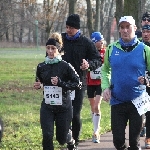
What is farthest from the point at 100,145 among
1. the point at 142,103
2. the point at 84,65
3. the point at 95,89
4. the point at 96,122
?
the point at 142,103

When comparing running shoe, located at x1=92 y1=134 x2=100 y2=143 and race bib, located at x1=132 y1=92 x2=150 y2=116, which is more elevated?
race bib, located at x1=132 y1=92 x2=150 y2=116

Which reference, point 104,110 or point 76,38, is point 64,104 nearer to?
point 76,38

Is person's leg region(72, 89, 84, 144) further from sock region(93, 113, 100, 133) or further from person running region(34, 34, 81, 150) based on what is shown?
sock region(93, 113, 100, 133)

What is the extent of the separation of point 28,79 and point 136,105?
16726mm

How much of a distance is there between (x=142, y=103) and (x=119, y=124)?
0.40m

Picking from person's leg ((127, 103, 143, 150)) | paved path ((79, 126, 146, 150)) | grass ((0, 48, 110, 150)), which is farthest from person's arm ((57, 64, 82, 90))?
paved path ((79, 126, 146, 150))

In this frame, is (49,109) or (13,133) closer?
(49,109)

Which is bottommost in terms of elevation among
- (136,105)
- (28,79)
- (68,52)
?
(28,79)

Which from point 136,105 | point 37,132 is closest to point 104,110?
point 37,132

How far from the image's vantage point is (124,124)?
598cm

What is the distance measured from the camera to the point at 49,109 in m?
6.69

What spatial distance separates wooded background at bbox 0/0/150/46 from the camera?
16609 millimetres

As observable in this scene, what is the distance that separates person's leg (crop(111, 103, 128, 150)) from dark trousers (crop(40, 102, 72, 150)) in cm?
98

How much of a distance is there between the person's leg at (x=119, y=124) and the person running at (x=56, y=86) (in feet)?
3.18
